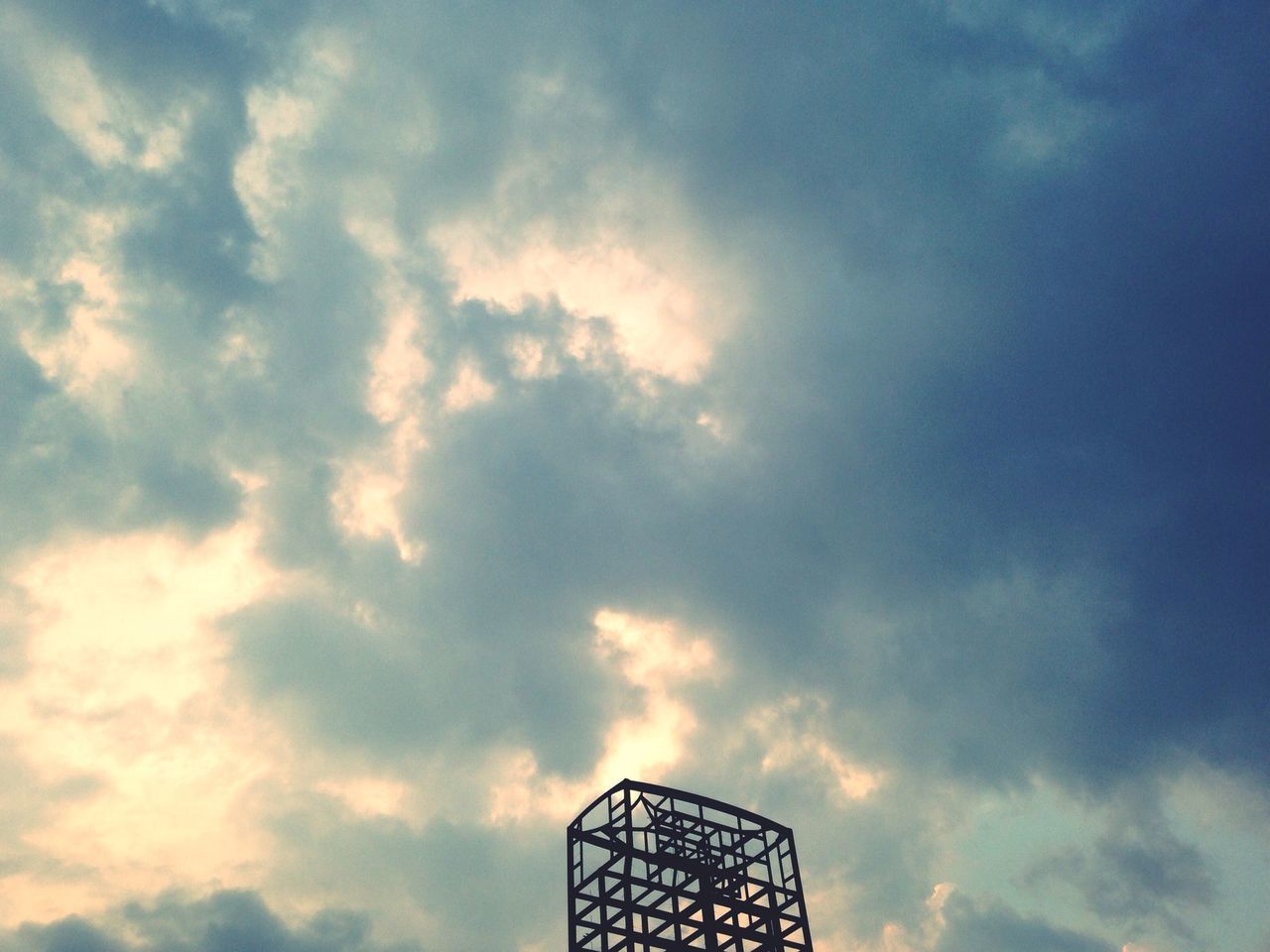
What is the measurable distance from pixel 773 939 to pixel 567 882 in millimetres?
7046

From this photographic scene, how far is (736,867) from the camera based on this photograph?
96.0 ft

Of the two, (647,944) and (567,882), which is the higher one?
(567,882)

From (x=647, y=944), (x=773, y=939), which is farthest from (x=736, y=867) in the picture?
(x=647, y=944)

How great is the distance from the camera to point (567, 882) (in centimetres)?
2736

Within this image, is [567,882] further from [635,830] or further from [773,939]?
[773,939]

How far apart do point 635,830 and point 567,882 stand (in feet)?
8.50

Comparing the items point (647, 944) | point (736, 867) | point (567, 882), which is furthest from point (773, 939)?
point (567, 882)

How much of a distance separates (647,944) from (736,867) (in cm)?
446

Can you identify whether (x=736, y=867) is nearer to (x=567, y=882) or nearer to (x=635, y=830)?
(x=635, y=830)

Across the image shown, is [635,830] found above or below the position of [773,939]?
above

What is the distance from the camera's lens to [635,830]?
91.9ft

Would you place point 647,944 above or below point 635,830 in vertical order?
below

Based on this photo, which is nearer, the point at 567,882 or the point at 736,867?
the point at 567,882

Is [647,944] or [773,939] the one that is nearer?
[647,944]
